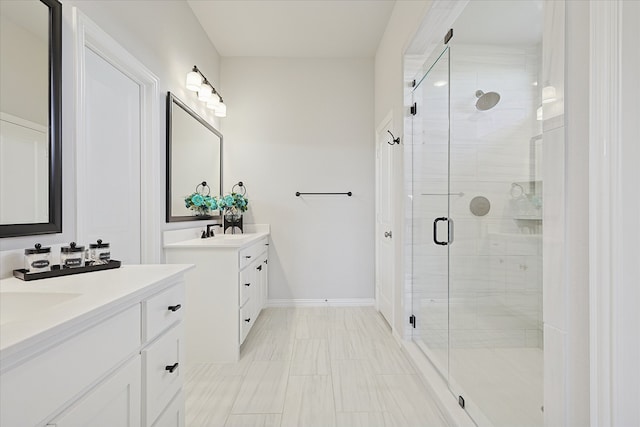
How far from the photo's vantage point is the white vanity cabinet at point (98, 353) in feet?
2.01

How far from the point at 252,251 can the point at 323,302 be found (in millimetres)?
1272

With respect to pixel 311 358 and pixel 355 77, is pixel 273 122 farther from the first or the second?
pixel 311 358

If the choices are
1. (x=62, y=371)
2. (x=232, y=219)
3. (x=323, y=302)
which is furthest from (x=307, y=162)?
(x=62, y=371)

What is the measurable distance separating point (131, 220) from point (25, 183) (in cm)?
82

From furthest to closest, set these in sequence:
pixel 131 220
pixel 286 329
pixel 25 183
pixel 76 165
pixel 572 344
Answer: pixel 286 329 → pixel 131 220 → pixel 76 165 → pixel 25 183 → pixel 572 344

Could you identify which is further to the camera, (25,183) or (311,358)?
(311,358)

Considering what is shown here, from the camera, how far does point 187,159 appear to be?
2.71 m

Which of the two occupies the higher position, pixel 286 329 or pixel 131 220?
pixel 131 220

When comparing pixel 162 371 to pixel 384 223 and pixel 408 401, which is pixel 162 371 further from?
pixel 384 223

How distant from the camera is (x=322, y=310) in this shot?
3551mm

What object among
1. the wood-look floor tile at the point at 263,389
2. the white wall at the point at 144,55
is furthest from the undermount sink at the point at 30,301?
the wood-look floor tile at the point at 263,389

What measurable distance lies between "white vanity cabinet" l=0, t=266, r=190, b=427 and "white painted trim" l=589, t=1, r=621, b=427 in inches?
45.7

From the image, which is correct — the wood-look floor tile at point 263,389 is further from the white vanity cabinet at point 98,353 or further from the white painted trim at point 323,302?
the white painted trim at point 323,302

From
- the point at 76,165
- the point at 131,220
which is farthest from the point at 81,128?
the point at 131,220
